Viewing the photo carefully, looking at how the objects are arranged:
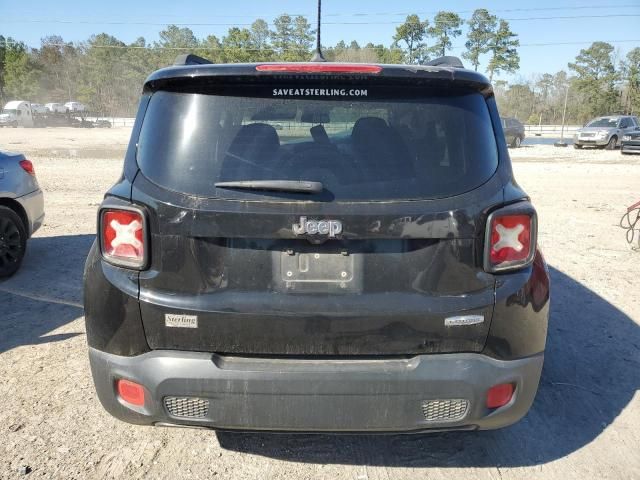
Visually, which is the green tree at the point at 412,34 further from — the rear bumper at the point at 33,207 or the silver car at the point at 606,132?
the rear bumper at the point at 33,207

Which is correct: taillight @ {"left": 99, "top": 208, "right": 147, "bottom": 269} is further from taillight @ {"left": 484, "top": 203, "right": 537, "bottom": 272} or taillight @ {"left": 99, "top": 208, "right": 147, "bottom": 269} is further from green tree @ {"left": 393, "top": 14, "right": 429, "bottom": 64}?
Answer: green tree @ {"left": 393, "top": 14, "right": 429, "bottom": 64}

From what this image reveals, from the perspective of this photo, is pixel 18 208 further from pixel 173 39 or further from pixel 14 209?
pixel 173 39

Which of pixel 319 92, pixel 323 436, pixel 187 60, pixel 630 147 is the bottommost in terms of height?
pixel 323 436

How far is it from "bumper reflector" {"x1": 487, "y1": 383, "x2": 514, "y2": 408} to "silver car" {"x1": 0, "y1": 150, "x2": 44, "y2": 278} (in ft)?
17.3

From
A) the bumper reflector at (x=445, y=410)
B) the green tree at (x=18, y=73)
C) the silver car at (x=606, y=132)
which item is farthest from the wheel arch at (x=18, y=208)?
the green tree at (x=18, y=73)

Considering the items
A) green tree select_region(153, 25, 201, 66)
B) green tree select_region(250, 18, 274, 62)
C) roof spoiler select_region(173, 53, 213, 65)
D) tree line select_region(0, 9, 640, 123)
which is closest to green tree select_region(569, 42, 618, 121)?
tree line select_region(0, 9, 640, 123)

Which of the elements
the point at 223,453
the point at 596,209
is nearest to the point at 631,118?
the point at 596,209

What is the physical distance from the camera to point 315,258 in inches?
85.9

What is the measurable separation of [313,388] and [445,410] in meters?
0.58

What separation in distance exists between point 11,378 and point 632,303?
5.32m

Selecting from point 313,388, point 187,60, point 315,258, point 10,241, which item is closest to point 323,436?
point 313,388

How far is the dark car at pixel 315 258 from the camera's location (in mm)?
2176

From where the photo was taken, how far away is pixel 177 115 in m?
2.30

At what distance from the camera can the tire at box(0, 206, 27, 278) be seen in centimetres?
560
